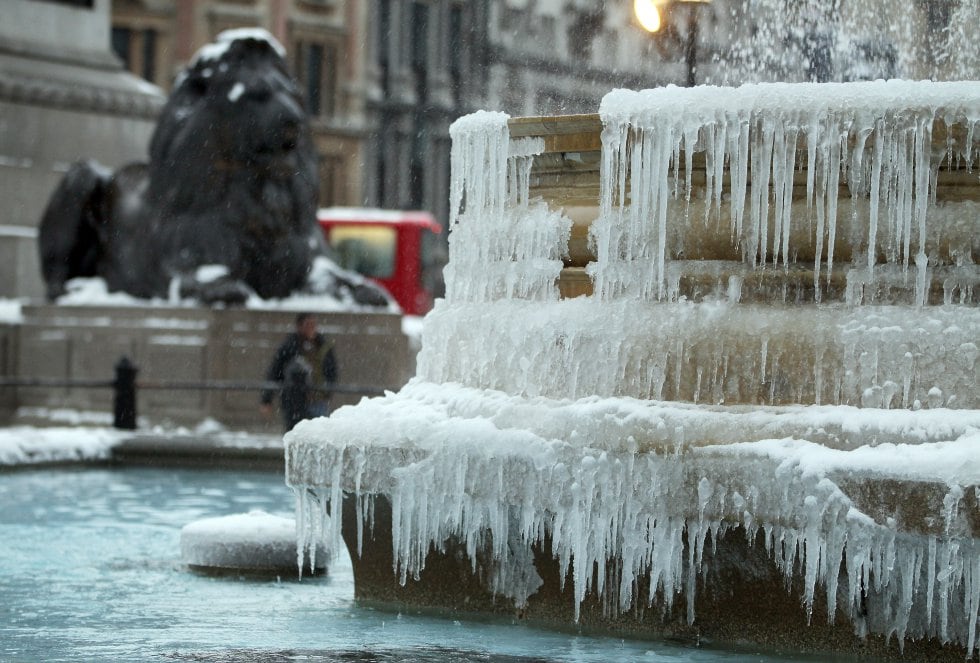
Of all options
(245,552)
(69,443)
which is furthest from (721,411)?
(69,443)

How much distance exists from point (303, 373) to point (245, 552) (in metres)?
7.46

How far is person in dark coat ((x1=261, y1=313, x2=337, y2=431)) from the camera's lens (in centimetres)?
1619

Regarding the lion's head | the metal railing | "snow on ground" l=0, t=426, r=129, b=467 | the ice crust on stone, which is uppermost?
the lion's head

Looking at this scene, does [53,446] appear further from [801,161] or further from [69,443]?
[801,161]

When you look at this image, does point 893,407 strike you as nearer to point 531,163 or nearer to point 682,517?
point 682,517

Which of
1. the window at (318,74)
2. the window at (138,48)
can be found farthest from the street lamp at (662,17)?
the window at (318,74)

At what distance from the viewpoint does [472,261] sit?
816 centimetres

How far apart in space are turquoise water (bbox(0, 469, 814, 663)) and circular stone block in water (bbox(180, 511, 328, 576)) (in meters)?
0.10

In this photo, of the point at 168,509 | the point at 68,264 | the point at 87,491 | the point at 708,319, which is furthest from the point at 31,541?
the point at 68,264

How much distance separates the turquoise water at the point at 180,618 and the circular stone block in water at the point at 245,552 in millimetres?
100

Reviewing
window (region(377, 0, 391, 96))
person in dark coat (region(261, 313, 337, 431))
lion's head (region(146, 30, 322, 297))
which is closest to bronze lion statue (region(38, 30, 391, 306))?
lion's head (region(146, 30, 322, 297))

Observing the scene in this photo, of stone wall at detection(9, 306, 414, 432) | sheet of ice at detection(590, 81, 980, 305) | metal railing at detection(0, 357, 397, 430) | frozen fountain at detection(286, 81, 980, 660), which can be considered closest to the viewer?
frozen fountain at detection(286, 81, 980, 660)

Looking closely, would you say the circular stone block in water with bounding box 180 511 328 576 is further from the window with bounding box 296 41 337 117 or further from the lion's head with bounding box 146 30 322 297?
the window with bounding box 296 41 337 117

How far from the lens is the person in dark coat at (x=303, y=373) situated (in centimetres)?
1619
